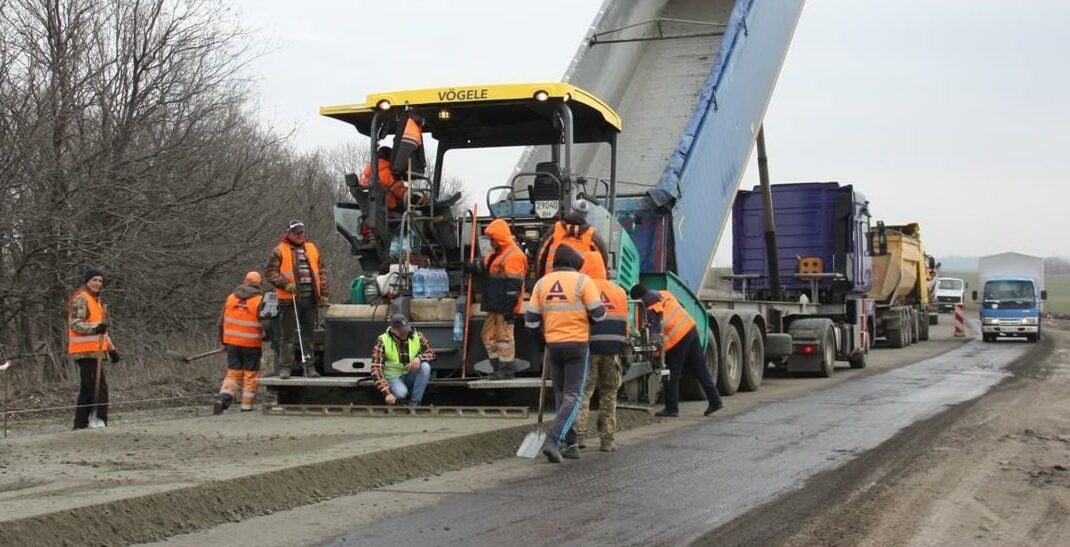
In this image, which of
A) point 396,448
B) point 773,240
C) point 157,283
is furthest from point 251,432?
point 773,240

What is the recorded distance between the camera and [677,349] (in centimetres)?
1183

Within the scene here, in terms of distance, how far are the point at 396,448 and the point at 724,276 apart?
38.1ft

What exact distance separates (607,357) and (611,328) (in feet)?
0.85

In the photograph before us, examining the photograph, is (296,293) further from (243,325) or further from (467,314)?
(467,314)

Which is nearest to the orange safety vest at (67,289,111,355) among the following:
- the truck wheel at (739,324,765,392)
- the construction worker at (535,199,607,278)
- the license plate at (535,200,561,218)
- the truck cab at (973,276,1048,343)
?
the license plate at (535,200,561,218)

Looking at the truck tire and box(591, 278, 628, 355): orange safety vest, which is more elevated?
box(591, 278, 628, 355): orange safety vest

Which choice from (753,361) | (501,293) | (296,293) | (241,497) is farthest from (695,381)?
(241,497)

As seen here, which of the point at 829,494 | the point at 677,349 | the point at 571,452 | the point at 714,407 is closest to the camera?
the point at 829,494

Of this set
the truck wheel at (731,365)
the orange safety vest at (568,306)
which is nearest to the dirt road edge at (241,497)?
the orange safety vest at (568,306)

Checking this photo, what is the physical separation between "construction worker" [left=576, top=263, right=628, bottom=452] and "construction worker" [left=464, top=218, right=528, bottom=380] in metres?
0.94

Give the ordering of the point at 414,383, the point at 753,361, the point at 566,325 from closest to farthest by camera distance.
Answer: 1. the point at 566,325
2. the point at 414,383
3. the point at 753,361

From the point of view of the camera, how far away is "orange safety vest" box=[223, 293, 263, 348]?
37.5 ft

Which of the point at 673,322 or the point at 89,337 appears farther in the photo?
the point at 673,322

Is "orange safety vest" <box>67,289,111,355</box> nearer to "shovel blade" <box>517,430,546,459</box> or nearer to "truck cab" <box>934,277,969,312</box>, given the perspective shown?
"shovel blade" <box>517,430,546,459</box>
